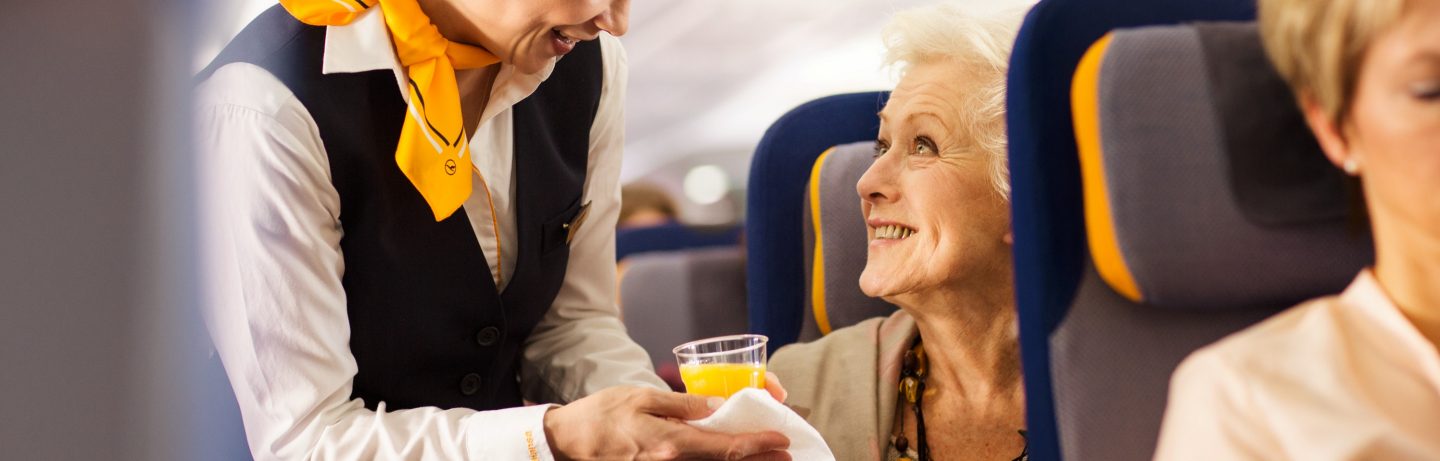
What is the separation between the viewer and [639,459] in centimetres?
131

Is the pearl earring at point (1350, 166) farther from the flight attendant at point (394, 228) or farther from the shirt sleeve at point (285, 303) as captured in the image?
the shirt sleeve at point (285, 303)

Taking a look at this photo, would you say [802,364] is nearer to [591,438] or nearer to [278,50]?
[591,438]

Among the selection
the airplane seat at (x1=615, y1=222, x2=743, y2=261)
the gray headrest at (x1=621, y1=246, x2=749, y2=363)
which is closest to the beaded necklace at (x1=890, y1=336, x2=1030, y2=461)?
the gray headrest at (x1=621, y1=246, x2=749, y2=363)

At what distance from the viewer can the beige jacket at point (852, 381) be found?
177 cm

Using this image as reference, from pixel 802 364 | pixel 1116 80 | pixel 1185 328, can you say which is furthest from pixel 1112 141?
pixel 802 364

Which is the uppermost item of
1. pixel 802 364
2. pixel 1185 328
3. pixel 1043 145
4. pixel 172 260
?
pixel 172 260

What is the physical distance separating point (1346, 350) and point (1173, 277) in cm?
16

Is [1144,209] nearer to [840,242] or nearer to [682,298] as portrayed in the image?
[840,242]

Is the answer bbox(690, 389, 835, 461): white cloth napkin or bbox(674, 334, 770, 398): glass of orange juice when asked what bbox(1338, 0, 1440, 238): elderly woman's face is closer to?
bbox(690, 389, 835, 461): white cloth napkin

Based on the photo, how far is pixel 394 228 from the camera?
150cm

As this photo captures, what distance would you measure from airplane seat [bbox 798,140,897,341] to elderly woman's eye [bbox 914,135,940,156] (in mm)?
218

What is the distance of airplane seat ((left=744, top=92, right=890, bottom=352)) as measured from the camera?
7.06 ft

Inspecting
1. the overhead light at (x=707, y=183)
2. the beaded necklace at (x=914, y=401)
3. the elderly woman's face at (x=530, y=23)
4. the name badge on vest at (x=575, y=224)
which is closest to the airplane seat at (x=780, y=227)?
the beaded necklace at (x=914, y=401)

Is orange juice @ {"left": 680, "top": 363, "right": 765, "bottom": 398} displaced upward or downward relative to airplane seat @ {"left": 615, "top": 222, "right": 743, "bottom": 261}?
upward
